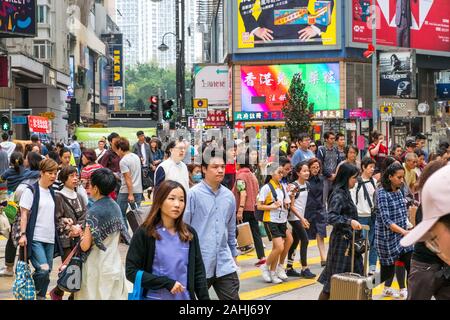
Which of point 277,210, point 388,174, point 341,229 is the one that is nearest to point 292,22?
point 277,210

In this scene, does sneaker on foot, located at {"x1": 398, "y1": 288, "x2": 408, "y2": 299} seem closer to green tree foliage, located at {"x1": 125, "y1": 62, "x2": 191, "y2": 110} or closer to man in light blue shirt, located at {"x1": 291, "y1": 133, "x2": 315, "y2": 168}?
man in light blue shirt, located at {"x1": 291, "y1": 133, "x2": 315, "y2": 168}

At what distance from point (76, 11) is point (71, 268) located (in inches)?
2662

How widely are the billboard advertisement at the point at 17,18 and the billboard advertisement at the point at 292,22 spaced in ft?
69.5

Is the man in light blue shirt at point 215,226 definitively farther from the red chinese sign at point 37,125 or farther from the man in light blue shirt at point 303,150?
the red chinese sign at point 37,125

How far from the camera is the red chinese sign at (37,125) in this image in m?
31.1

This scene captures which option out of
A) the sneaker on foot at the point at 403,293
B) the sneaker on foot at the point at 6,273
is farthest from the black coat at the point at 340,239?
the sneaker on foot at the point at 6,273

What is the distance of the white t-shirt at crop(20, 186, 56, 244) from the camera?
8539 mm

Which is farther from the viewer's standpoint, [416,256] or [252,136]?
[252,136]

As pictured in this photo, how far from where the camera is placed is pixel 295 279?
37.9 feet

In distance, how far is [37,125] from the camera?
105 feet

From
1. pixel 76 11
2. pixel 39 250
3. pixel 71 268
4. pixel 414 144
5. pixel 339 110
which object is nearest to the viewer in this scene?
pixel 71 268

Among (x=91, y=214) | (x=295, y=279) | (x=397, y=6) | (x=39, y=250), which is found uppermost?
(x=397, y=6)
